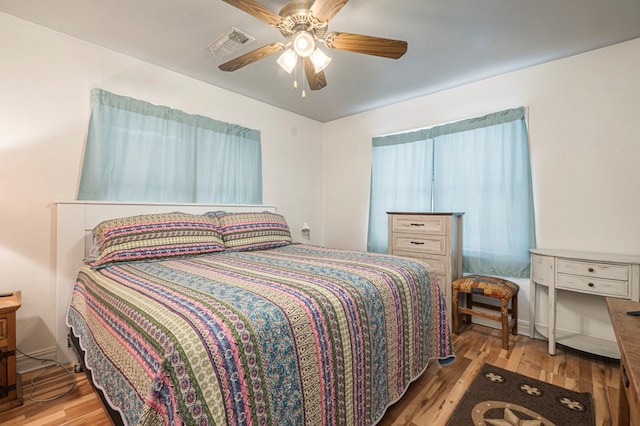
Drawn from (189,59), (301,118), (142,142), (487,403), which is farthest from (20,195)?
(487,403)

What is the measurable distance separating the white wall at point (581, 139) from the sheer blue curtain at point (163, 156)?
2.30 metres

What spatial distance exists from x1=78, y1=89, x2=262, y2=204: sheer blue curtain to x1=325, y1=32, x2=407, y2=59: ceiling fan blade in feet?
5.51

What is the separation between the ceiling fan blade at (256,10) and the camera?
1.40m

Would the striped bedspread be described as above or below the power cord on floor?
above

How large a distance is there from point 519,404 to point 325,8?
7.81 feet

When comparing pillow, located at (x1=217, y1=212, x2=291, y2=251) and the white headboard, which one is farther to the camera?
pillow, located at (x1=217, y1=212, x2=291, y2=251)

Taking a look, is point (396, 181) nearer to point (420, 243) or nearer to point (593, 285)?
point (420, 243)

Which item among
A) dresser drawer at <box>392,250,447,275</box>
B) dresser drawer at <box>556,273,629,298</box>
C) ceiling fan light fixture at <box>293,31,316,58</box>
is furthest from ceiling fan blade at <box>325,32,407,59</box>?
dresser drawer at <box>556,273,629,298</box>

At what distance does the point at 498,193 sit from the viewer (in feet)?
8.89

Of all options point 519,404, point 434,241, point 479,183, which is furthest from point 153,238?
point 479,183

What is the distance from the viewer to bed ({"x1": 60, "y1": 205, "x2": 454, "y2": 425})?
834 millimetres

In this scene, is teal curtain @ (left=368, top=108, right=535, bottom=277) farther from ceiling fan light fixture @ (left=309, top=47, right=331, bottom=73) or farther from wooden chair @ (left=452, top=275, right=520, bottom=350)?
ceiling fan light fixture @ (left=309, top=47, right=331, bottom=73)

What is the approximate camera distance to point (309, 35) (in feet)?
5.30

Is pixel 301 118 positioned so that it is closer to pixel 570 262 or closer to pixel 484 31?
pixel 484 31
